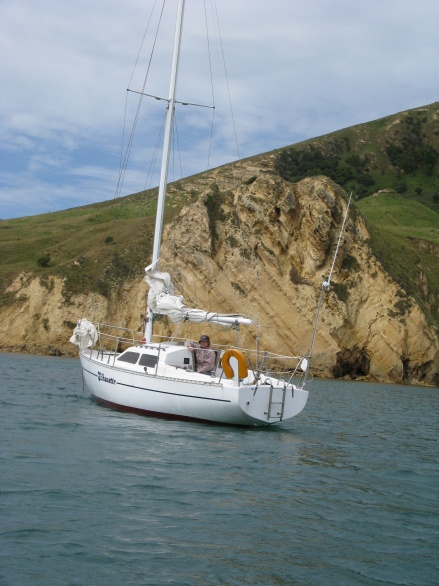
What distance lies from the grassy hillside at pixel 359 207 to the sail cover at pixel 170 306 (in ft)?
143

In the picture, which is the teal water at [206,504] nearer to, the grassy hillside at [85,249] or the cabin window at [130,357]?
the cabin window at [130,357]

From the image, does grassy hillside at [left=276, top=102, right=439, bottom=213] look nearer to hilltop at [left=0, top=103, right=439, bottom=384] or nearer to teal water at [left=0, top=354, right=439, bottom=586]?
hilltop at [left=0, top=103, right=439, bottom=384]

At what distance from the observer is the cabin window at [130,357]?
24859 mm

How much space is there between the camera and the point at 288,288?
218ft

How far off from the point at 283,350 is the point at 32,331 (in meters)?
25.6

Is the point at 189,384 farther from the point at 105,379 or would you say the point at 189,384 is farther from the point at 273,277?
the point at 273,277

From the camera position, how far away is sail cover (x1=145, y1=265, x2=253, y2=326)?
26266 mm

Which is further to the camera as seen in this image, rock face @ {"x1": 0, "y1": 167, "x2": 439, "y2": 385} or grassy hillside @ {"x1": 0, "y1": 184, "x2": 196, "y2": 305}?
grassy hillside @ {"x1": 0, "y1": 184, "x2": 196, "y2": 305}

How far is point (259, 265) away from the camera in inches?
2660

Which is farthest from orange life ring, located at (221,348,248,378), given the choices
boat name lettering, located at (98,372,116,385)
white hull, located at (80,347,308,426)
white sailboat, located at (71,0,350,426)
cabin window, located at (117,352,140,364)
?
boat name lettering, located at (98,372,116,385)

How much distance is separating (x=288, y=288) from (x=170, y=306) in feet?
133

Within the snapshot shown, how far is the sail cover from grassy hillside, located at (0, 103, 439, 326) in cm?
4370

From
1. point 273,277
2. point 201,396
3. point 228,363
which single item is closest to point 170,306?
point 228,363

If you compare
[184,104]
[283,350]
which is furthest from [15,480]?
[283,350]
